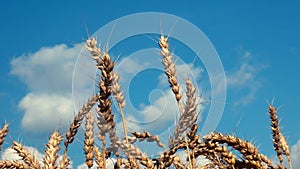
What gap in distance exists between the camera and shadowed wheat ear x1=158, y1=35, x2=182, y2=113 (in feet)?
7.67

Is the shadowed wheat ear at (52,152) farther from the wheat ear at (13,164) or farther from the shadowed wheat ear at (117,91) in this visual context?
the wheat ear at (13,164)

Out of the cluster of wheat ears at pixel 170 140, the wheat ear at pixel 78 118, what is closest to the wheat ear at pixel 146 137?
the cluster of wheat ears at pixel 170 140

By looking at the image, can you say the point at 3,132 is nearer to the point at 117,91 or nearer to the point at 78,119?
the point at 78,119

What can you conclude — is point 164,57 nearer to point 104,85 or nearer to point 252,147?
point 104,85

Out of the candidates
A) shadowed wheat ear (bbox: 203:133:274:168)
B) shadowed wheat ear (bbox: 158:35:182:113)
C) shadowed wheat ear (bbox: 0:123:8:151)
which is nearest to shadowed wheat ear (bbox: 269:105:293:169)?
shadowed wheat ear (bbox: 203:133:274:168)

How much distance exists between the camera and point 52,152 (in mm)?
2666

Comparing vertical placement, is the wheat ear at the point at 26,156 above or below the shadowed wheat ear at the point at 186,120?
above

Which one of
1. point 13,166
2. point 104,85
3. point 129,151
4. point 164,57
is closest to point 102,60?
point 104,85

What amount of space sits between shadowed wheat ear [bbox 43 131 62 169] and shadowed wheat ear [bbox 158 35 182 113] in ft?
2.84

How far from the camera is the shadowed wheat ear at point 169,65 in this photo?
2.34 m

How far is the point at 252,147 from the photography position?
2.47 metres

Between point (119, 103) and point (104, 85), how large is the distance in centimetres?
13

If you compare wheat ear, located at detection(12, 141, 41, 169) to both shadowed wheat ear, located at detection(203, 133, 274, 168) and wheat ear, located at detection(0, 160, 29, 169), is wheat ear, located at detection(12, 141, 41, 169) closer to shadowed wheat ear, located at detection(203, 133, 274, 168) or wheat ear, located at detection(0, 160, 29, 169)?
wheat ear, located at detection(0, 160, 29, 169)

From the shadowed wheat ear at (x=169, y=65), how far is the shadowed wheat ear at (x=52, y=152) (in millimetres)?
864
